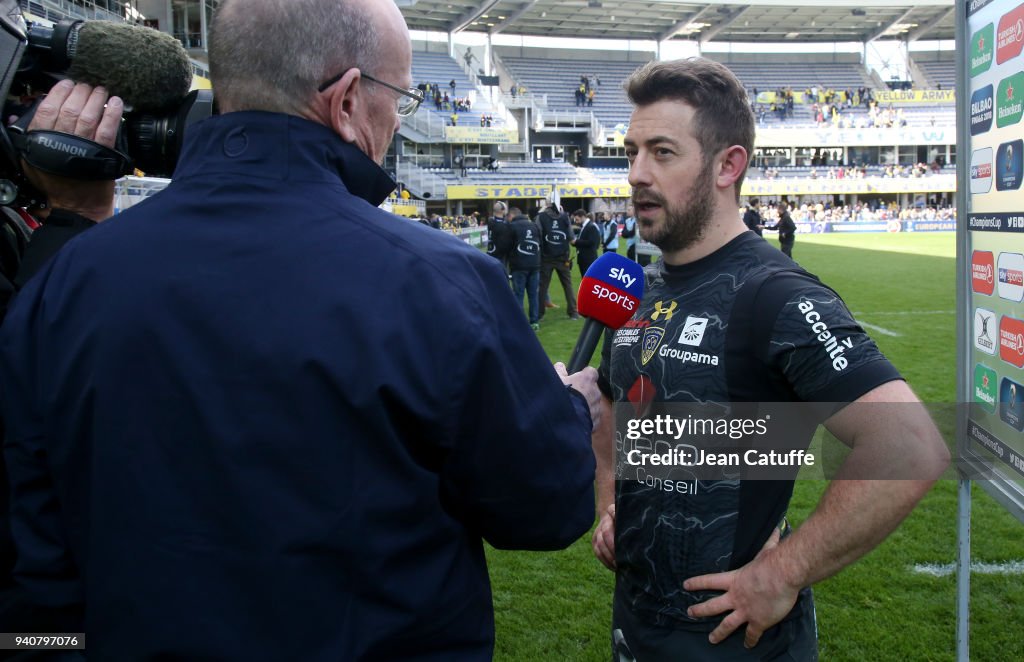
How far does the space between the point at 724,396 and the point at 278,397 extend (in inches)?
39.5

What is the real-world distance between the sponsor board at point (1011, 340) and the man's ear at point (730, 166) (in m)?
1.00

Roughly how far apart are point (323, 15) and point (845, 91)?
58.3 metres

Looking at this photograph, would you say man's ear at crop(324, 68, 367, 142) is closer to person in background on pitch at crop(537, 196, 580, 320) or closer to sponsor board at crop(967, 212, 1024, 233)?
sponsor board at crop(967, 212, 1024, 233)

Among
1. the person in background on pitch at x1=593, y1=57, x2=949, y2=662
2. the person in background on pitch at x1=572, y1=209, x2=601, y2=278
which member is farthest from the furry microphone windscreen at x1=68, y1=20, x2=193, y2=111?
the person in background on pitch at x1=572, y1=209, x2=601, y2=278

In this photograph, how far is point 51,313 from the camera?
1122 millimetres

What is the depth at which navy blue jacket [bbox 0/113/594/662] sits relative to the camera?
1.05m

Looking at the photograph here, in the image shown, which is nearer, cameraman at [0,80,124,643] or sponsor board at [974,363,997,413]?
cameraman at [0,80,124,643]

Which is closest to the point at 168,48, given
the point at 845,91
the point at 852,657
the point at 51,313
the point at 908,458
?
the point at 51,313

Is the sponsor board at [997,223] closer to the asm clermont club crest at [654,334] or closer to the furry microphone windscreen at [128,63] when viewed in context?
the asm clermont club crest at [654,334]

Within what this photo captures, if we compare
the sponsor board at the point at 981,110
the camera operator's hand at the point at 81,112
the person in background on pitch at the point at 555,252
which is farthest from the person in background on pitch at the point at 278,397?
the person in background on pitch at the point at 555,252

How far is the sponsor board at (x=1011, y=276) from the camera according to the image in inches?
87.4

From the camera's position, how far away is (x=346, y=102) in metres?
1.22

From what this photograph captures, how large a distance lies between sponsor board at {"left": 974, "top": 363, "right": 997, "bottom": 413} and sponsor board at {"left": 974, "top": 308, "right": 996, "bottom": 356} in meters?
0.06

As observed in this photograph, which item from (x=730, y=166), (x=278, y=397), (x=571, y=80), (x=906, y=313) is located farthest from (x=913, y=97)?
(x=278, y=397)
